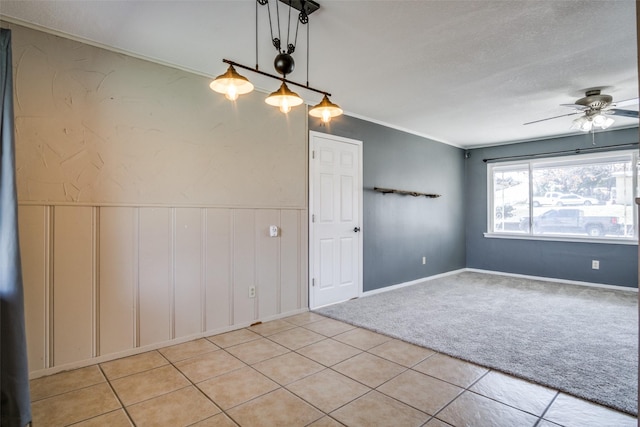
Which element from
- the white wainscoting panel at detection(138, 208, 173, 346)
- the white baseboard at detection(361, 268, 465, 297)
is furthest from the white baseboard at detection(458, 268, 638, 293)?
the white wainscoting panel at detection(138, 208, 173, 346)

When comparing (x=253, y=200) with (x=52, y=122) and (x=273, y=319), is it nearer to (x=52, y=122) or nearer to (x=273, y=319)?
(x=273, y=319)

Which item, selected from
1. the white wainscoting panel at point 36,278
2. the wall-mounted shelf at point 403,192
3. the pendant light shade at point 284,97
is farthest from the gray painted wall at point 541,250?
the white wainscoting panel at point 36,278

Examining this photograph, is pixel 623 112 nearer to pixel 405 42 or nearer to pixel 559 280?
pixel 405 42

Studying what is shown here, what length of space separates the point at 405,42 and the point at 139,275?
2825mm

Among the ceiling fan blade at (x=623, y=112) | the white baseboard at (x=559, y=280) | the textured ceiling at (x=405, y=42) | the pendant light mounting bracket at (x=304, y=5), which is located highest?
the textured ceiling at (x=405, y=42)

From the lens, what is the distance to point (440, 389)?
2172 mm

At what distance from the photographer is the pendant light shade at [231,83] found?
1847mm

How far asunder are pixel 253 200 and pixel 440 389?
2.32 m

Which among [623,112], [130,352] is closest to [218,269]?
[130,352]

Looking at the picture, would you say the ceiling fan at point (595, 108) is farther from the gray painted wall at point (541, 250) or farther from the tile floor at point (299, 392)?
the tile floor at point (299, 392)

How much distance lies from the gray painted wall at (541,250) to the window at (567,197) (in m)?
0.14

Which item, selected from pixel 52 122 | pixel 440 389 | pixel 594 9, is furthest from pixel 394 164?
pixel 52 122

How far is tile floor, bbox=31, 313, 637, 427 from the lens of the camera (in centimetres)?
187

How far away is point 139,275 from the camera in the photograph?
274 centimetres
